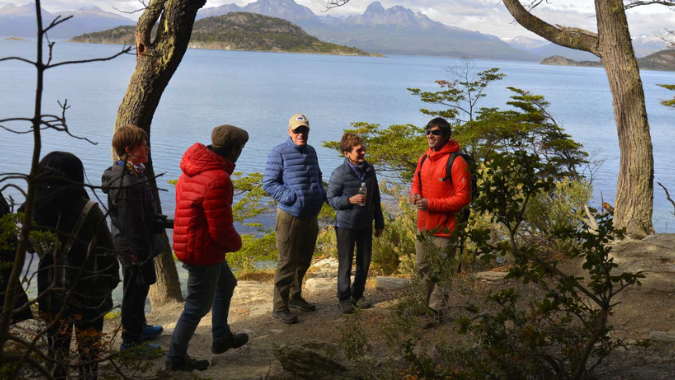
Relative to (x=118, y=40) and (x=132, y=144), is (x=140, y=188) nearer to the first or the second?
(x=132, y=144)

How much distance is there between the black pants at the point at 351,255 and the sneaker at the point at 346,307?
0.04 metres

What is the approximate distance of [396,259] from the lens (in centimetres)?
781

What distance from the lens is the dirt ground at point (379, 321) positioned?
374cm

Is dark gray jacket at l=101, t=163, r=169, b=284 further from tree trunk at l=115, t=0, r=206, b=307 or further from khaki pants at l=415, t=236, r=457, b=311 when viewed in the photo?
khaki pants at l=415, t=236, r=457, b=311

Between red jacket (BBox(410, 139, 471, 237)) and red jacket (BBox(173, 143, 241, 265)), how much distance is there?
1665mm

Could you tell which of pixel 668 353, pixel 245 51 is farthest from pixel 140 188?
pixel 245 51

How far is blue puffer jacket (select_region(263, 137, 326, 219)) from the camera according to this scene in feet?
15.9

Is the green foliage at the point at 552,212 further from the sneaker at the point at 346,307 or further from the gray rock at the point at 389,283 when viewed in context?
the sneaker at the point at 346,307

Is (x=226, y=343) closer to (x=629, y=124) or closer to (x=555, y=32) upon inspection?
(x=629, y=124)

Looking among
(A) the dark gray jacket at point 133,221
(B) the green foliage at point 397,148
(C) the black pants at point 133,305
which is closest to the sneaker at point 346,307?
(C) the black pants at point 133,305

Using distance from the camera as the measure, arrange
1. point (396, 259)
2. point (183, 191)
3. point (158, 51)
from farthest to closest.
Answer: point (396, 259)
point (158, 51)
point (183, 191)

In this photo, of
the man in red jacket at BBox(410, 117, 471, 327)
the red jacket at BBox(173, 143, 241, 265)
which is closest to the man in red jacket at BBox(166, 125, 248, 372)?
the red jacket at BBox(173, 143, 241, 265)

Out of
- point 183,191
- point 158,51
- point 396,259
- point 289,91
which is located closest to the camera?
point 183,191

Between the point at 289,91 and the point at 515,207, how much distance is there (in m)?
48.7
